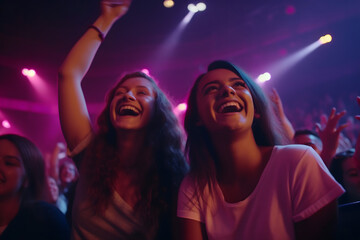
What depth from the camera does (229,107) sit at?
1.38 m

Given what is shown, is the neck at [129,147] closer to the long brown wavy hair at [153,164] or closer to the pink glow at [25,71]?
the long brown wavy hair at [153,164]

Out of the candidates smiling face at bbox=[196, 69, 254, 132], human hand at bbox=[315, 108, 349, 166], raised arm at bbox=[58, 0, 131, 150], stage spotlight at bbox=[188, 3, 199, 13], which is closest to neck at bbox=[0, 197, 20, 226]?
raised arm at bbox=[58, 0, 131, 150]

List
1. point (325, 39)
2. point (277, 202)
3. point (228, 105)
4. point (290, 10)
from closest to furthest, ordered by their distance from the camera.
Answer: point (277, 202) → point (228, 105) → point (290, 10) → point (325, 39)

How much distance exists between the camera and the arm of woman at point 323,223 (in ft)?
A: 3.32

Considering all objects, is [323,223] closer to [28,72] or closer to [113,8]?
[113,8]

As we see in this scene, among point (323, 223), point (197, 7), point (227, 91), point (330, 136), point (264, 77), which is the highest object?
point (197, 7)

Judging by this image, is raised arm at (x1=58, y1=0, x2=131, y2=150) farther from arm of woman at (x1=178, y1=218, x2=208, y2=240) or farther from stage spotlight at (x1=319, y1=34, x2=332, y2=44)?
stage spotlight at (x1=319, y1=34, x2=332, y2=44)

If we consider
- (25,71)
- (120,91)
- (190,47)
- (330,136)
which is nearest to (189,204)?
(120,91)

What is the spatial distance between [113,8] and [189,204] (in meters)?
1.55

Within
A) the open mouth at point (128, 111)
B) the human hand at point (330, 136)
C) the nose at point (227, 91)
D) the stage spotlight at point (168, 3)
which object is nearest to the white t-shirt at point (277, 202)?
the nose at point (227, 91)

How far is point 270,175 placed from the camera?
3.93ft

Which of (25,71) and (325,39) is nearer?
(325,39)

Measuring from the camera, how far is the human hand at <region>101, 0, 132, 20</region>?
200cm

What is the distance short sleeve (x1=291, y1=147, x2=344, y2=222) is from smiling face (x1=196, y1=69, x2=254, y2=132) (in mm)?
333
